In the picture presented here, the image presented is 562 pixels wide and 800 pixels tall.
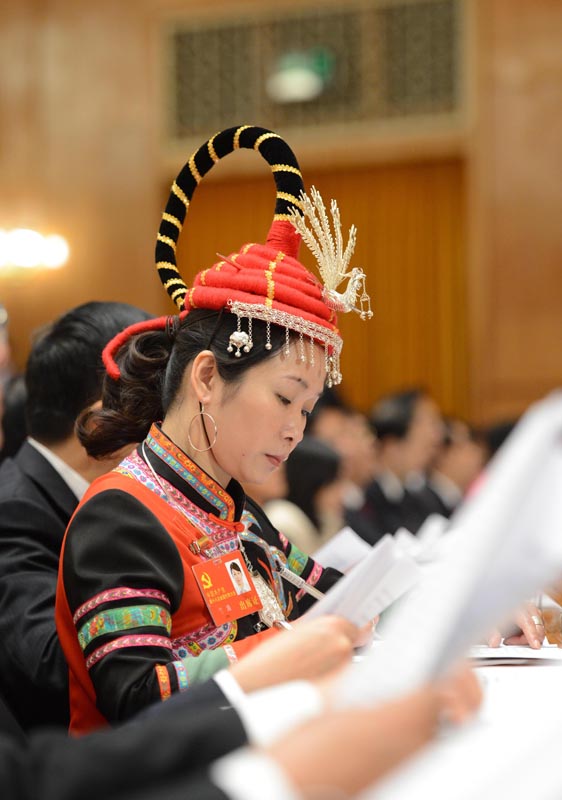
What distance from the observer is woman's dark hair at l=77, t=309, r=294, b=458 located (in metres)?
1.71

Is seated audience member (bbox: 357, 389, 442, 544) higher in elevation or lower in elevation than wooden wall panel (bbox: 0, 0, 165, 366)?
lower

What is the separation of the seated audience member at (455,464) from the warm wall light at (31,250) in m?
Result: 3.19

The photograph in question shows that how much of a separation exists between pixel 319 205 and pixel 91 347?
0.68m

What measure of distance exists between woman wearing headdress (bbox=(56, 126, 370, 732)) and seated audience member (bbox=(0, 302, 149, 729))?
21 cm

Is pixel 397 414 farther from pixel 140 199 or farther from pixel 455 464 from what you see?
pixel 140 199

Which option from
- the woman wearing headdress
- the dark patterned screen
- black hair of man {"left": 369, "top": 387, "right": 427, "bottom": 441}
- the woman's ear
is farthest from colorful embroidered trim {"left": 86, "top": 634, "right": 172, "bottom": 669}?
the dark patterned screen

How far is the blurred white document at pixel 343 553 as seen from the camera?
2.11 m

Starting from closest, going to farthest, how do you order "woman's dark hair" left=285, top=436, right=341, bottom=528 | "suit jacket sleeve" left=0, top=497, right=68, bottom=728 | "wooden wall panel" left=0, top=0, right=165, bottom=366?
"suit jacket sleeve" left=0, top=497, right=68, bottom=728, "woman's dark hair" left=285, top=436, right=341, bottom=528, "wooden wall panel" left=0, top=0, right=165, bottom=366

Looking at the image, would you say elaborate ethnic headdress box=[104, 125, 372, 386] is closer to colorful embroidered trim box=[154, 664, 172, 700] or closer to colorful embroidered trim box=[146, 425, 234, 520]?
colorful embroidered trim box=[146, 425, 234, 520]

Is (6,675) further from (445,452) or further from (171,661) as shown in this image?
(445,452)

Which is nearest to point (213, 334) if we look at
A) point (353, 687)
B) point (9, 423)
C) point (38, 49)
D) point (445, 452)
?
point (353, 687)

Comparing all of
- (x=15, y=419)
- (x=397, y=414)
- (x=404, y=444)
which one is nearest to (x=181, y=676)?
(x=15, y=419)

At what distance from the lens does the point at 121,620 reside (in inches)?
57.8

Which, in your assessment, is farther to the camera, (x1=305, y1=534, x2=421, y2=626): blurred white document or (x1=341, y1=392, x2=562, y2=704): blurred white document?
(x1=305, y1=534, x2=421, y2=626): blurred white document
